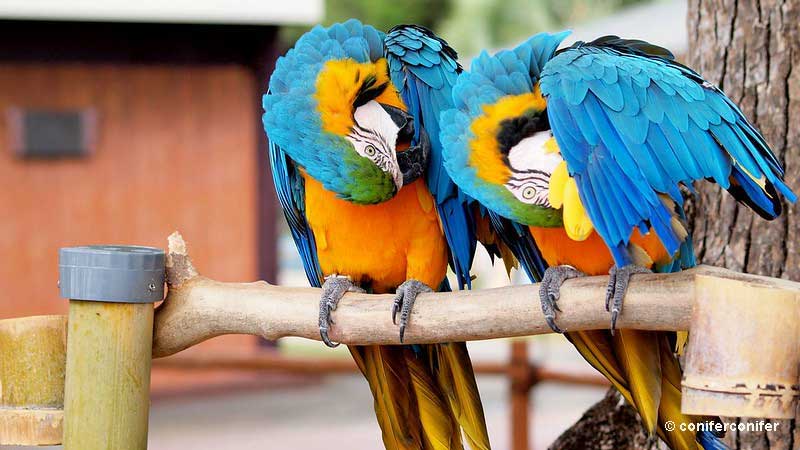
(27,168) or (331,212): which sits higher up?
(27,168)

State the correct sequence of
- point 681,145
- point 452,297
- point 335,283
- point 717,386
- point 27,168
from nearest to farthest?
point 717,386
point 681,145
point 452,297
point 335,283
point 27,168

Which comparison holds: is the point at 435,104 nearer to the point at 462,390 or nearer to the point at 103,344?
the point at 462,390

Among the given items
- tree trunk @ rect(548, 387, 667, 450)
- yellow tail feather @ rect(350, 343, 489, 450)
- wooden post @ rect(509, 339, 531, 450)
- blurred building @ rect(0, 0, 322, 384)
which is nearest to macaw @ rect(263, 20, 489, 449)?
yellow tail feather @ rect(350, 343, 489, 450)

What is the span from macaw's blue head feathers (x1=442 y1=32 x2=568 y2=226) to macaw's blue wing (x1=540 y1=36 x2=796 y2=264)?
7 centimetres

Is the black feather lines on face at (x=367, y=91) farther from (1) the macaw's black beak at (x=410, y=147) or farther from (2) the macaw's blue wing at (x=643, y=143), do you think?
(2) the macaw's blue wing at (x=643, y=143)

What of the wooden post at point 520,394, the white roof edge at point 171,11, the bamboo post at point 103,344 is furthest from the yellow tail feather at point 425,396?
the white roof edge at point 171,11

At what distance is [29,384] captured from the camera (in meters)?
1.64

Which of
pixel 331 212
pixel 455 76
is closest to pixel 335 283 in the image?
pixel 331 212

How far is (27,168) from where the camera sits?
5855 millimetres

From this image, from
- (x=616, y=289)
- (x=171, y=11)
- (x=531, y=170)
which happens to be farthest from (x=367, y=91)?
(x=171, y=11)

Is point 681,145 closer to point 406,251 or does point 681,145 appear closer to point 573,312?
point 573,312

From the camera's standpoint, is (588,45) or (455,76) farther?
(455,76)

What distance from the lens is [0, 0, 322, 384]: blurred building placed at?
19.0 feet

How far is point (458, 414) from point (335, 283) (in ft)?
1.13
